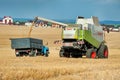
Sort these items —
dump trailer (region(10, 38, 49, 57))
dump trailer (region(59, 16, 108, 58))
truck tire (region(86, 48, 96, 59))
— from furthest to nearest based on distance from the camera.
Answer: dump trailer (region(10, 38, 49, 57)) < truck tire (region(86, 48, 96, 59)) < dump trailer (region(59, 16, 108, 58))

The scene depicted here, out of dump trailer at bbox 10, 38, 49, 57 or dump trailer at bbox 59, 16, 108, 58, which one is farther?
dump trailer at bbox 10, 38, 49, 57

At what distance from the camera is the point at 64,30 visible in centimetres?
2984

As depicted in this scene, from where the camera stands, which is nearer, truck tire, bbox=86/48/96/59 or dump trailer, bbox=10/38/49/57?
truck tire, bbox=86/48/96/59

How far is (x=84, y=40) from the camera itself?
2967 cm

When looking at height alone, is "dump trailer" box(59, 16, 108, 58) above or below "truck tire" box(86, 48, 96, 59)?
above

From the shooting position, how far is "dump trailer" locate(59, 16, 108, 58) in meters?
29.4

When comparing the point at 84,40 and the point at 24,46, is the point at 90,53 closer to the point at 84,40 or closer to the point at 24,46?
the point at 84,40

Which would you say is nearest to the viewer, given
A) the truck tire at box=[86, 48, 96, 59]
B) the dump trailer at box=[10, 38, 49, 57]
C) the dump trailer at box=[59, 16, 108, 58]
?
the dump trailer at box=[59, 16, 108, 58]

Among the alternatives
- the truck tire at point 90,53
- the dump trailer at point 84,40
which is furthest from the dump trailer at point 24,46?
the truck tire at point 90,53

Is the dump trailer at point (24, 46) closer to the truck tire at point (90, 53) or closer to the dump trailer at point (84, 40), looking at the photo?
the dump trailer at point (84, 40)

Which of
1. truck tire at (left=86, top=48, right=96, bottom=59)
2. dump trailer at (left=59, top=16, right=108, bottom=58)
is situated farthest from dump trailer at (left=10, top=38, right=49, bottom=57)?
truck tire at (left=86, top=48, right=96, bottom=59)

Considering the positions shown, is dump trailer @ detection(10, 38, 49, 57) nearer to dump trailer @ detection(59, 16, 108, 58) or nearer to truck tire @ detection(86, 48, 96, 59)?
dump trailer @ detection(59, 16, 108, 58)

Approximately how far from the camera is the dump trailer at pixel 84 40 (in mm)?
29359

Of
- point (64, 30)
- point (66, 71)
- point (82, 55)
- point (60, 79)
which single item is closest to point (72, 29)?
point (64, 30)
